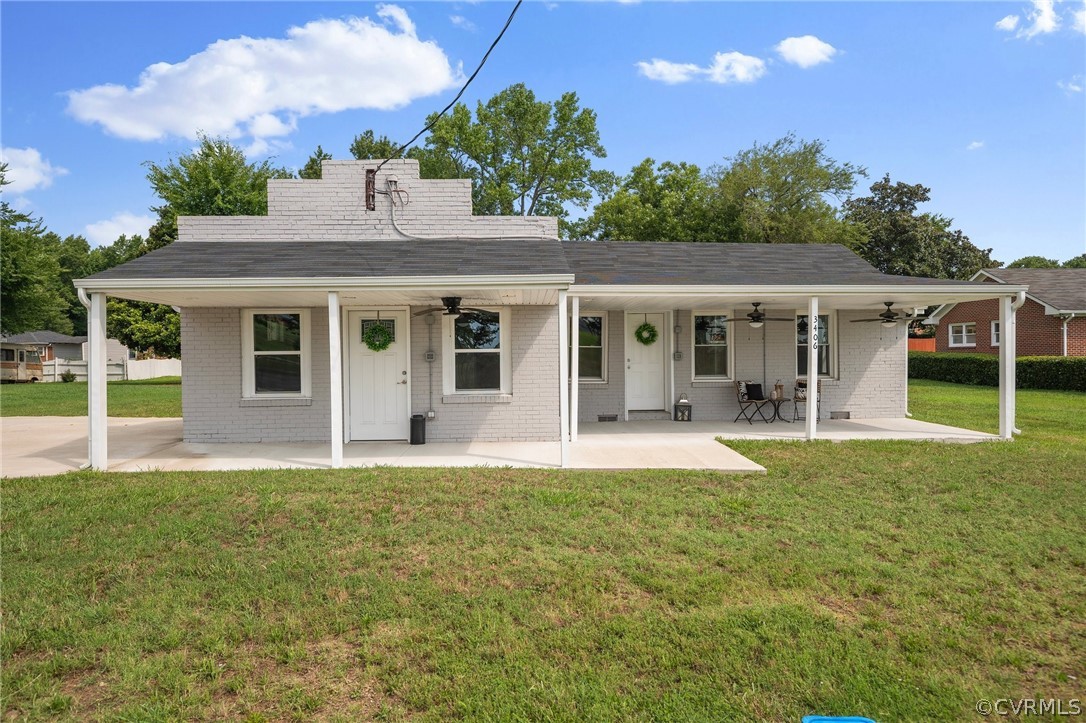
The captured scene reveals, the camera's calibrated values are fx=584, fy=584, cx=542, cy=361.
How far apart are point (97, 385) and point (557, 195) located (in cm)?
2914

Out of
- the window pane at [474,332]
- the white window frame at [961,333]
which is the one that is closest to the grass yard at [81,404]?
the window pane at [474,332]

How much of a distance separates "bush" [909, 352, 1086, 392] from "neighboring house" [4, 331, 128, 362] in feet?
157

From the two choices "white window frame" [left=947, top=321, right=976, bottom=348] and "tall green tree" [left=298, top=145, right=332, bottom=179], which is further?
"tall green tree" [left=298, top=145, right=332, bottom=179]

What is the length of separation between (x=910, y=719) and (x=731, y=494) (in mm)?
3545

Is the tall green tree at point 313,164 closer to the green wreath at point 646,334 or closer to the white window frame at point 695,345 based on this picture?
the green wreath at point 646,334

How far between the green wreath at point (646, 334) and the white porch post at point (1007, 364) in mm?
5686

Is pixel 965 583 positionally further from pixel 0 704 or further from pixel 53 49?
pixel 53 49

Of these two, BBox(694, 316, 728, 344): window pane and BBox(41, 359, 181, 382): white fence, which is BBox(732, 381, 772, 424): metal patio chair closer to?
BBox(694, 316, 728, 344): window pane

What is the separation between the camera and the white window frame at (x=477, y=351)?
9.56 meters

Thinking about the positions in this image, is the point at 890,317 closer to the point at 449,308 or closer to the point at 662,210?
the point at 449,308

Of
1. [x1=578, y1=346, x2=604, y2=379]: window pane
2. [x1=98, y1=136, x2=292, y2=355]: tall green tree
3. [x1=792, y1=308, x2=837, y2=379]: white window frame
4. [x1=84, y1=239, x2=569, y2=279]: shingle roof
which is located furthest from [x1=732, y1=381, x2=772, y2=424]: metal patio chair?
[x1=98, y1=136, x2=292, y2=355]: tall green tree

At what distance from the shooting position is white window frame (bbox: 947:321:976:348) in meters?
27.2

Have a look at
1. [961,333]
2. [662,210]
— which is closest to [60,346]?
[662,210]

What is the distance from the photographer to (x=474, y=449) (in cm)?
883
